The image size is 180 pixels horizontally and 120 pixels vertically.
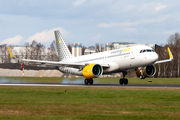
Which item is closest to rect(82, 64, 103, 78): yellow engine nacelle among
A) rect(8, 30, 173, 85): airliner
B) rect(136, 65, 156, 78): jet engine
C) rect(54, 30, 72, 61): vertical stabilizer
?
rect(8, 30, 173, 85): airliner

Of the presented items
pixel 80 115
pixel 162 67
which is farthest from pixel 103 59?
pixel 162 67

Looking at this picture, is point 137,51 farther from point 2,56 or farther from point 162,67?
point 2,56

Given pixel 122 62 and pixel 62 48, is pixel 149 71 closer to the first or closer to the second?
pixel 122 62

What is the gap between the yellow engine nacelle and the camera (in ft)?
145

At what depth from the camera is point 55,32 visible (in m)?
61.9

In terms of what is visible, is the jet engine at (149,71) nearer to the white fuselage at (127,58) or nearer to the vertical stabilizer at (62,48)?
the white fuselage at (127,58)

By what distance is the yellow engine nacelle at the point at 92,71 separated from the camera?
4416 cm

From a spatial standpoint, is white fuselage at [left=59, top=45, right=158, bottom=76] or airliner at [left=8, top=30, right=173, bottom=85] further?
airliner at [left=8, top=30, right=173, bottom=85]

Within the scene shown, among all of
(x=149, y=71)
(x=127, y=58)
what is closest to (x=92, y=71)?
(x=127, y=58)

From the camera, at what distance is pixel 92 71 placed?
145 ft

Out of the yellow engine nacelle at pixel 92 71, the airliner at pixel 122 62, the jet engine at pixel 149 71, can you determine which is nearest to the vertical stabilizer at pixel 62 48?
the airliner at pixel 122 62

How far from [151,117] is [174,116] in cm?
119

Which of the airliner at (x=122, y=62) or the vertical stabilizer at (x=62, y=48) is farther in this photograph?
the vertical stabilizer at (x=62, y=48)

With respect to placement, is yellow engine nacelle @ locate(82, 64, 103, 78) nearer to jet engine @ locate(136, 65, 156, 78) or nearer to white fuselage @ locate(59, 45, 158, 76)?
white fuselage @ locate(59, 45, 158, 76)
